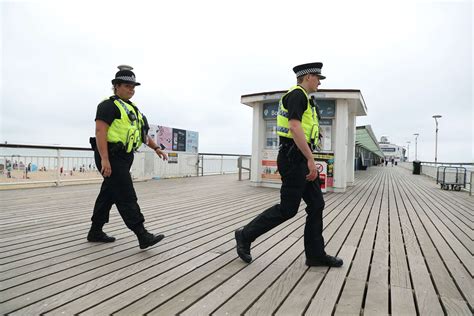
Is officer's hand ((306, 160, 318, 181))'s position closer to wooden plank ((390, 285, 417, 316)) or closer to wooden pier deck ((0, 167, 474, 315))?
wooden pier deck ((0, 167, 474, 315))

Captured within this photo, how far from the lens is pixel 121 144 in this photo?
246 cm

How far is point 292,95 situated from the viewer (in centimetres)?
216

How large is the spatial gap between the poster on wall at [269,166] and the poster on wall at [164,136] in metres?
4.58

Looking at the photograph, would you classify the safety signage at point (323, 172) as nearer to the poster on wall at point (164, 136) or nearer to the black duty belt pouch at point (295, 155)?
the black duty belt pouch at point (295, 155)

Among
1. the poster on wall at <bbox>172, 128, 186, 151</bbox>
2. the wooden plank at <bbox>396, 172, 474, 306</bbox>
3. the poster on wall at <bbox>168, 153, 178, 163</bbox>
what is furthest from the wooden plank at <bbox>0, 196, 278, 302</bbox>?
the poster on wall at <bbox>172, 128, 186, 151</bbox>

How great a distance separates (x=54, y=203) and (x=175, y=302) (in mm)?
4381

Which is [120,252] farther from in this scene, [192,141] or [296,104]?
[192,141]

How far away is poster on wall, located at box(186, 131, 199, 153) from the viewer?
12.8 meters

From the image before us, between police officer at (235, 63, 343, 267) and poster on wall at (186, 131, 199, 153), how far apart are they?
10716 millimetres

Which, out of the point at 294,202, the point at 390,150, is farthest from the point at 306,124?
the point at 390,150

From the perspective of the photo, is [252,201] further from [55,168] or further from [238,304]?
[55,168]

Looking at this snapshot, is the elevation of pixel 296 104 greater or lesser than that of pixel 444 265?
greater

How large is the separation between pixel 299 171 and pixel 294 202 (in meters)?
0.25

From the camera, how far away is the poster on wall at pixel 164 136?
36.7ft
